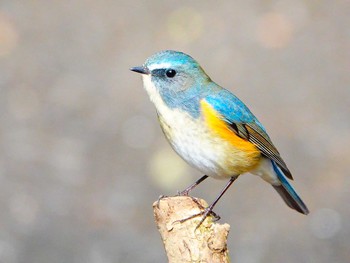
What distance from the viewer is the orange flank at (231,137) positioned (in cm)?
437

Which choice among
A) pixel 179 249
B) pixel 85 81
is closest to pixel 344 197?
pixel 85 81

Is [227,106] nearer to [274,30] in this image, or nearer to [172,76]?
[172,76]

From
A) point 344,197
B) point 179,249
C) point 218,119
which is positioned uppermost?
point 218,119

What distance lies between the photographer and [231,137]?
175 inches

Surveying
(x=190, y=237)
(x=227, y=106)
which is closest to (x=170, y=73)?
(x=227, y=106)

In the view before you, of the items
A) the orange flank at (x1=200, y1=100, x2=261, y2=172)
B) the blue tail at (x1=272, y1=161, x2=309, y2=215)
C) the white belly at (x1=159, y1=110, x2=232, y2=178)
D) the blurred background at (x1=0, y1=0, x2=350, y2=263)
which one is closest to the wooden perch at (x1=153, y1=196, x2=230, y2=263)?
the white belly at (x1=159, y1=110, x2=232, y2=178)

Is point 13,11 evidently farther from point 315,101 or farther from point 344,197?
point 344,197

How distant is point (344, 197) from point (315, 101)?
117 centimetres

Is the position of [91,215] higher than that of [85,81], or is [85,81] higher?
[85,81]

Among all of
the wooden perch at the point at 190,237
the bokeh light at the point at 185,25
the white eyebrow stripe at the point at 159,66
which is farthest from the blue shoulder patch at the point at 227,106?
the bokeh light at the point at 185,25

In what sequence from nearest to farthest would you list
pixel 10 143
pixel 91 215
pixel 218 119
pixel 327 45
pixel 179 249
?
pixel 179 249 → pixel 218 119 → pixel 91 215 → pixel 10 143 → pixel 327 45

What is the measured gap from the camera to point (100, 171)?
7.82 m

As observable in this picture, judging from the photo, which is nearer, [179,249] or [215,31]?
[179,249]

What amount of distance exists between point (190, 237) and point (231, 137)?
985mm
